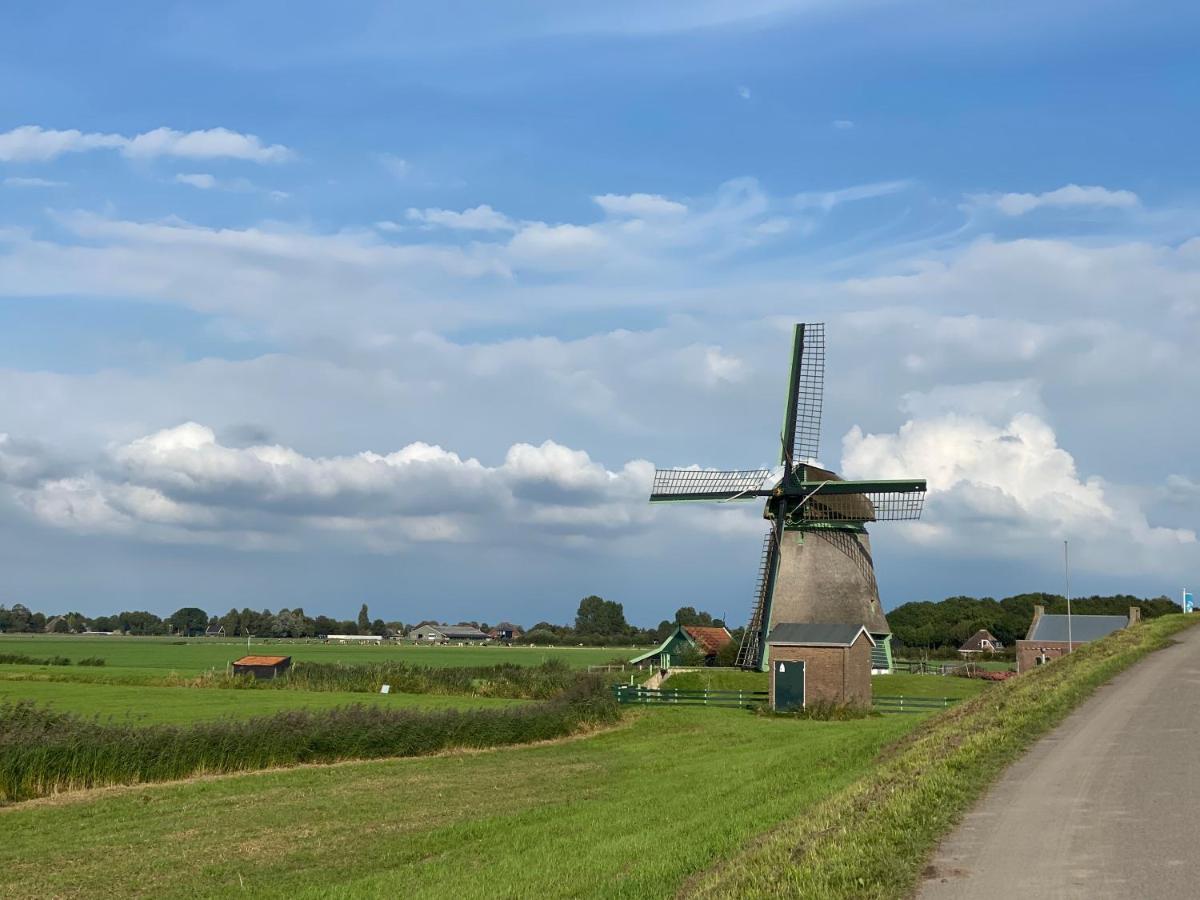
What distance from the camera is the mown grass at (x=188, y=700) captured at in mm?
43625

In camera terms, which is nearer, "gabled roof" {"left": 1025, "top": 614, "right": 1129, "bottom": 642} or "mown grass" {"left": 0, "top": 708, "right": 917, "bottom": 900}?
"mown grass" {"left": 0, "top": 708, "right": 917, "bottom": 900}

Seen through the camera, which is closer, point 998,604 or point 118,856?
point 118,856

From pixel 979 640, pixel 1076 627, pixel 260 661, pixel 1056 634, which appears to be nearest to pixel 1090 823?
pixel 260 661

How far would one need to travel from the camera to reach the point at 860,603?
5625 cm

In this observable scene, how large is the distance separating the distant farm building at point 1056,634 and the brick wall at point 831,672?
3053 centimetres

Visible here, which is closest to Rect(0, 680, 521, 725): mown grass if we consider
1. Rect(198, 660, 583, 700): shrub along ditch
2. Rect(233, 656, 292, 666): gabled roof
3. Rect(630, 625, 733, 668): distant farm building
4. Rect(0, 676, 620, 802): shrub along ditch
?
Rect(198, 660, 583, 700): shrub along ditch

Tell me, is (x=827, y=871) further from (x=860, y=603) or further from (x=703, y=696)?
(x=860, y=603)

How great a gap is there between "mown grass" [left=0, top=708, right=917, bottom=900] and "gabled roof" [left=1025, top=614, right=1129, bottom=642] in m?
51.9

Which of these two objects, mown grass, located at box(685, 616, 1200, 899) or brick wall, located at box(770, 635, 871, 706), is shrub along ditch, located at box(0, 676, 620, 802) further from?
mown grass, located at box(685, 616, 1200, 899)

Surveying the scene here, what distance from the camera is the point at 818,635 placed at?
47562 mm

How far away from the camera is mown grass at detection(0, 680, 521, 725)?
43.6 meters

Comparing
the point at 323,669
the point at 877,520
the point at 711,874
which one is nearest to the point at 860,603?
the point at 877,520

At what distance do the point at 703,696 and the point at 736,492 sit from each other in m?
13.2

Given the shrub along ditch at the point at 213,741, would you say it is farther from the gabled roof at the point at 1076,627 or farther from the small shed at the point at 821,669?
the gabled roof at the point at 1076,627
